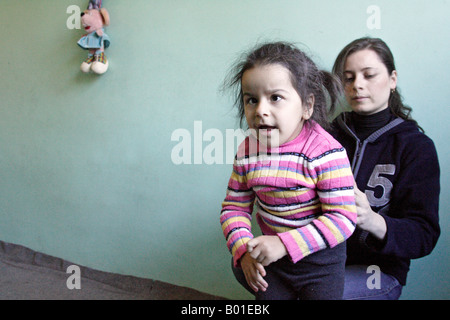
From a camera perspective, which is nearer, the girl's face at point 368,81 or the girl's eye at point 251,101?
the girl's eye at point 251,101

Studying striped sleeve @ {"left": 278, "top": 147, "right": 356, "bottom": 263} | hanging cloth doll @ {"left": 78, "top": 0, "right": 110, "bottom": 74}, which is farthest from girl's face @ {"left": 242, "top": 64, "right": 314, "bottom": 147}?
hanging cloth doll @ {"left": 78, "top": 0, "right": 110, "bottom": 74}

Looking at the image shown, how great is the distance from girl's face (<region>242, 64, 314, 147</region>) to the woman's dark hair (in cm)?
33

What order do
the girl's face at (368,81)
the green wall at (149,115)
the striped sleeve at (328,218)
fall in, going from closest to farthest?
the striped sleeve at (328,218), the girl's face at (368,81), the green wall at (149,115)

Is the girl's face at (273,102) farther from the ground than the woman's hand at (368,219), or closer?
farther from the ground

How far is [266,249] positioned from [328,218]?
0.15 metres

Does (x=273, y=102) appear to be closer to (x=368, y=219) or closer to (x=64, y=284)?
(x=368, y=219)

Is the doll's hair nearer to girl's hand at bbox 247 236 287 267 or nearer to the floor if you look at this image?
girl's hand at bbox 247 236 287 267

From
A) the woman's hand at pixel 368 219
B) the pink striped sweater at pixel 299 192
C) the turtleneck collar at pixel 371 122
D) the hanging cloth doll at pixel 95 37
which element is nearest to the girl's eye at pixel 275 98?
the pink striped sweater at pixel 299 192

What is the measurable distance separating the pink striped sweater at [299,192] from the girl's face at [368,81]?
0.25 m

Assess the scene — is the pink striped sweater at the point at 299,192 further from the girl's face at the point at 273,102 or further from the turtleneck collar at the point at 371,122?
the turtleneck collar at the point at 371,122

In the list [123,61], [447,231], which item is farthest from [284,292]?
[123,61]

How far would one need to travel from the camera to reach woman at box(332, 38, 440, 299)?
0.90m

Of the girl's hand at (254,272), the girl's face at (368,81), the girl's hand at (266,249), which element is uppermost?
the girl's face at (368,81)

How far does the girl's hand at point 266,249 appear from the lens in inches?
29.4
